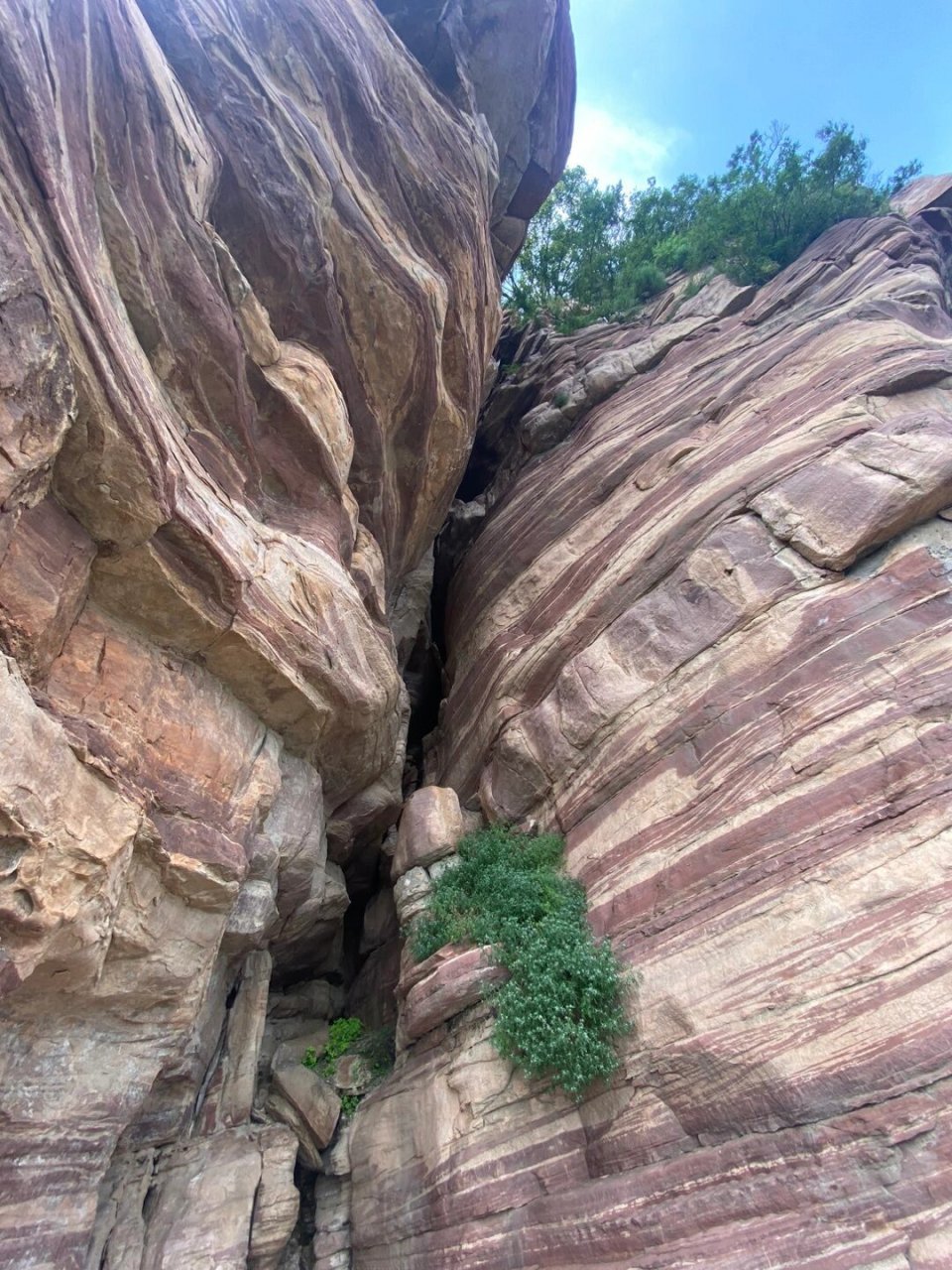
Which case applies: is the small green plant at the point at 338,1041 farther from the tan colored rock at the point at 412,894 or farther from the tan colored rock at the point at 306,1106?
the tan colored rock at the point at 412,894

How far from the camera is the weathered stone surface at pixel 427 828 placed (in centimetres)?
1204

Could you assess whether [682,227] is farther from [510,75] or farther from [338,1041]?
[338,1041]

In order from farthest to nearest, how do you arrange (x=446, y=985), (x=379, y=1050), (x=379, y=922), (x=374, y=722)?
(x=379, y=922)
(x=379, y=1050)
(x=374, y=722)
(x=446, y=985)

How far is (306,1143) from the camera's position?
10148 mm

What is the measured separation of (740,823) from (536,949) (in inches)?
127

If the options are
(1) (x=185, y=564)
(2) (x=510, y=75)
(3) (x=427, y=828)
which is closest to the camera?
(1) (x=185, y=564)

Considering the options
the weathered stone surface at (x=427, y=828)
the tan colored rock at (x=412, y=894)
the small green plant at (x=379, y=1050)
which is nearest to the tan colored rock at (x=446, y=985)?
the tan colored rock at (x=412, y=894)

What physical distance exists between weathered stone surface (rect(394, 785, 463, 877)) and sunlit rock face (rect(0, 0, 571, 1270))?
774 millimetres

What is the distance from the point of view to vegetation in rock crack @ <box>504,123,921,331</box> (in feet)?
66.3

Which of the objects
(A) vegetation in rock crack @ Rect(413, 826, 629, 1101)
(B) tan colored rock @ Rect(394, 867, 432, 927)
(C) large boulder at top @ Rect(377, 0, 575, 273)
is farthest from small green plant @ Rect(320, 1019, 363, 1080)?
(C) large boulder at top @ Rect(377, 0, 575, 273)

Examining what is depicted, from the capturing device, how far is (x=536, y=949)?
29.5 ft

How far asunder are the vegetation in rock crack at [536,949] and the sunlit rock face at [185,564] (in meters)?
2.44

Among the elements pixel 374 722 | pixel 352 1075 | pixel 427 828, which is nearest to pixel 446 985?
pixel 427 828

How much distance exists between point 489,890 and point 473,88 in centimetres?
1950
